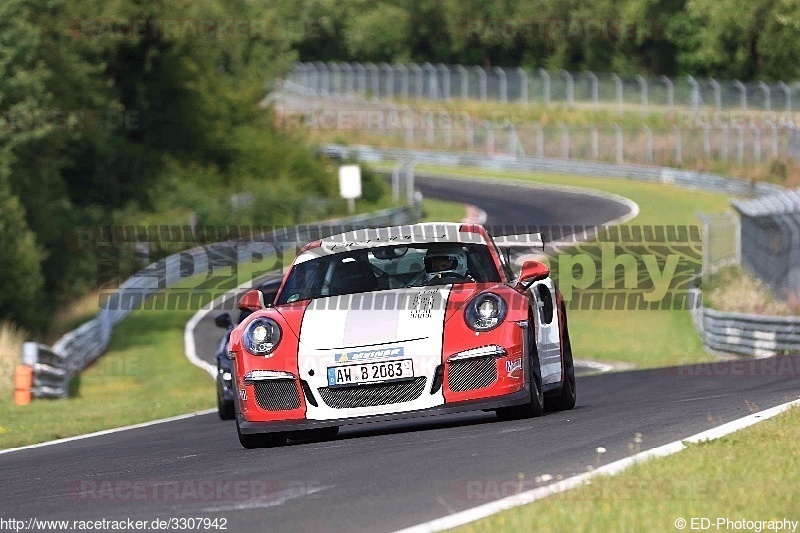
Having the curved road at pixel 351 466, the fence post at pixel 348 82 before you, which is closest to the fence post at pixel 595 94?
the fence post at pixel 348 82

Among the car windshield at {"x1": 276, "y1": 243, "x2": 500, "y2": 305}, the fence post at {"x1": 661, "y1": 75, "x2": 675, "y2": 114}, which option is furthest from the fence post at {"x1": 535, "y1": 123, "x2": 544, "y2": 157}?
the car windshield at {"x1": 276, "y1": 243, "x2": 500, "y2": 305}

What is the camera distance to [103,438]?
13.5 metres

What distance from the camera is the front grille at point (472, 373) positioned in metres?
9.95

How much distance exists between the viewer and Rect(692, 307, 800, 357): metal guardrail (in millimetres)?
22203

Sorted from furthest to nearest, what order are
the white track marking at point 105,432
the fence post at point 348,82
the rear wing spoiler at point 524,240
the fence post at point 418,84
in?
the fence post at point 348,82 < the fence post at point 418,84 < the white track marking at point 105,432 < the rear wing spoiler at point 524,240

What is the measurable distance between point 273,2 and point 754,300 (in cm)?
8206

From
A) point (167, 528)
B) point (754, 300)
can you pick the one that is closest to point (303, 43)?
point (754, 300)

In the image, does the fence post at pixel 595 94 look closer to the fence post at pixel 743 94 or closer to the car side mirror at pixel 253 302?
the fence post at pixel 743 94

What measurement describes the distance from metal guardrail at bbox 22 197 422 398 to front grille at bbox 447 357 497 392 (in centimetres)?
1341

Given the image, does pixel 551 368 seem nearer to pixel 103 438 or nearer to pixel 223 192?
pixel 103 438

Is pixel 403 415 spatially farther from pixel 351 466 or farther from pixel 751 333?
pixel 751 333

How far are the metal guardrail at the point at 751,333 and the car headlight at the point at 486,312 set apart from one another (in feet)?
42.1

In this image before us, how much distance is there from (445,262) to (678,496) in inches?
184

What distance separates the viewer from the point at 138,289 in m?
36.4
